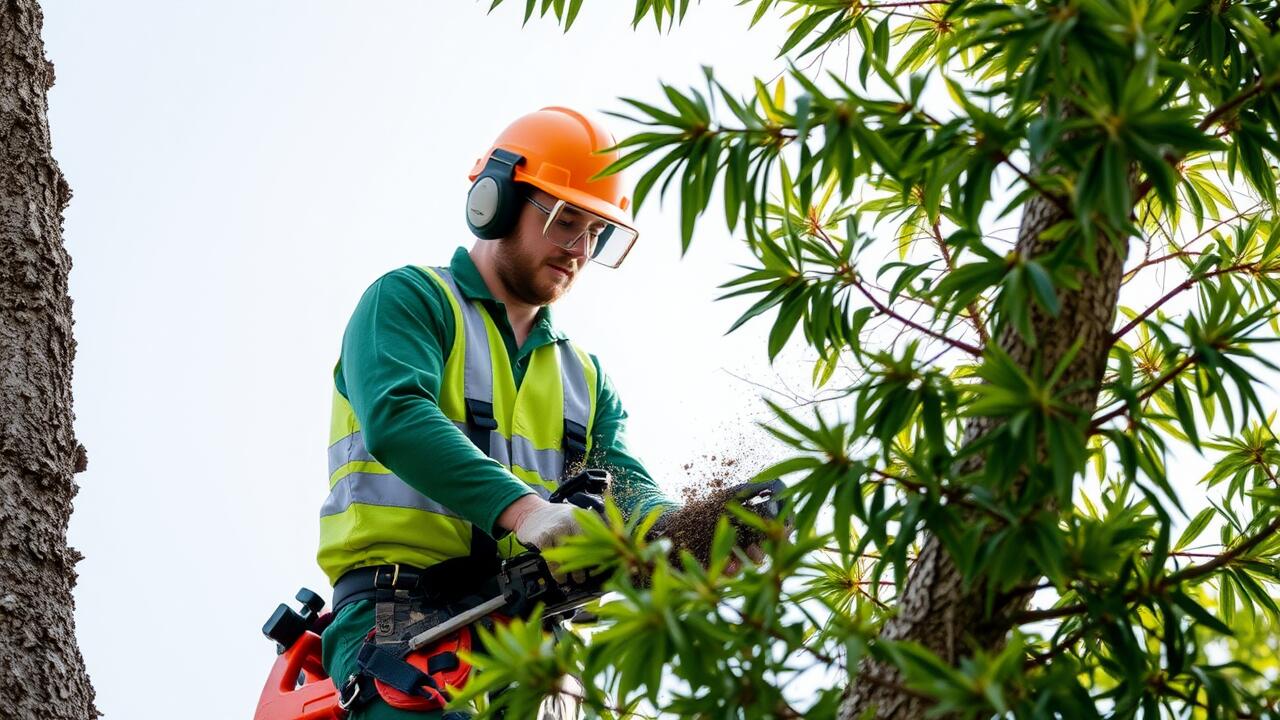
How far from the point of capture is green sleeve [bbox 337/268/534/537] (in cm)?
271

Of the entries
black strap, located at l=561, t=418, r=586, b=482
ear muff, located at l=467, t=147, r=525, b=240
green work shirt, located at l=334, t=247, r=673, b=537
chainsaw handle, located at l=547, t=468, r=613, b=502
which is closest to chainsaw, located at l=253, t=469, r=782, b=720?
chainsaw handle, located at l=547, t=468, r=613, b=502

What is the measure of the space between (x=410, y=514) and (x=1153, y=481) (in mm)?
1555

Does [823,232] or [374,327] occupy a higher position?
[374,327]

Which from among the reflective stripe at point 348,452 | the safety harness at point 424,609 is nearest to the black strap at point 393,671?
the safety harness at point 424,609

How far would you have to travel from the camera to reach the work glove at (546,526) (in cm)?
255

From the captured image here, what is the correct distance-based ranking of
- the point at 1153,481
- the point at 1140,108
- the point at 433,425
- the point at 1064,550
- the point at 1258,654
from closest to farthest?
the point at 1140,108 → the point at 1064,550 → the point at 1153,481 → the point at 1258,654 → the point at 433,425

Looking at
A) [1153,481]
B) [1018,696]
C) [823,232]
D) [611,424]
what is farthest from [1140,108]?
[611,424]

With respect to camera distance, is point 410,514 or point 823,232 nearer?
point 823,232

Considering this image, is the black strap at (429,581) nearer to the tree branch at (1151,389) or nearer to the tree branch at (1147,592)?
the tree branch at (1147,592)

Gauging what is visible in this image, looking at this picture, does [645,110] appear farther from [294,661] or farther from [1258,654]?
[294,661]

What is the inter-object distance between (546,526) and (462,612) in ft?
1.41

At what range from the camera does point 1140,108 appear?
5.11ft

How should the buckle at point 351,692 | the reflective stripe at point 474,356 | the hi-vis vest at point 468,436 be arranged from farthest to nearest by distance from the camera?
the reflective stripe at point 474,356, the hi-vis vest at point 468,436, the buckle at point 351,692

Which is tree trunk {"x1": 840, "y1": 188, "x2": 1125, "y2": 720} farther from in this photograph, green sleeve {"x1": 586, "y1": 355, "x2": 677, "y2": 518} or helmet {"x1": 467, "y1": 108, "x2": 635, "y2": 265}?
helmet {"x1": 467, "y1": 108, "x2": 635, "y2": 265}
